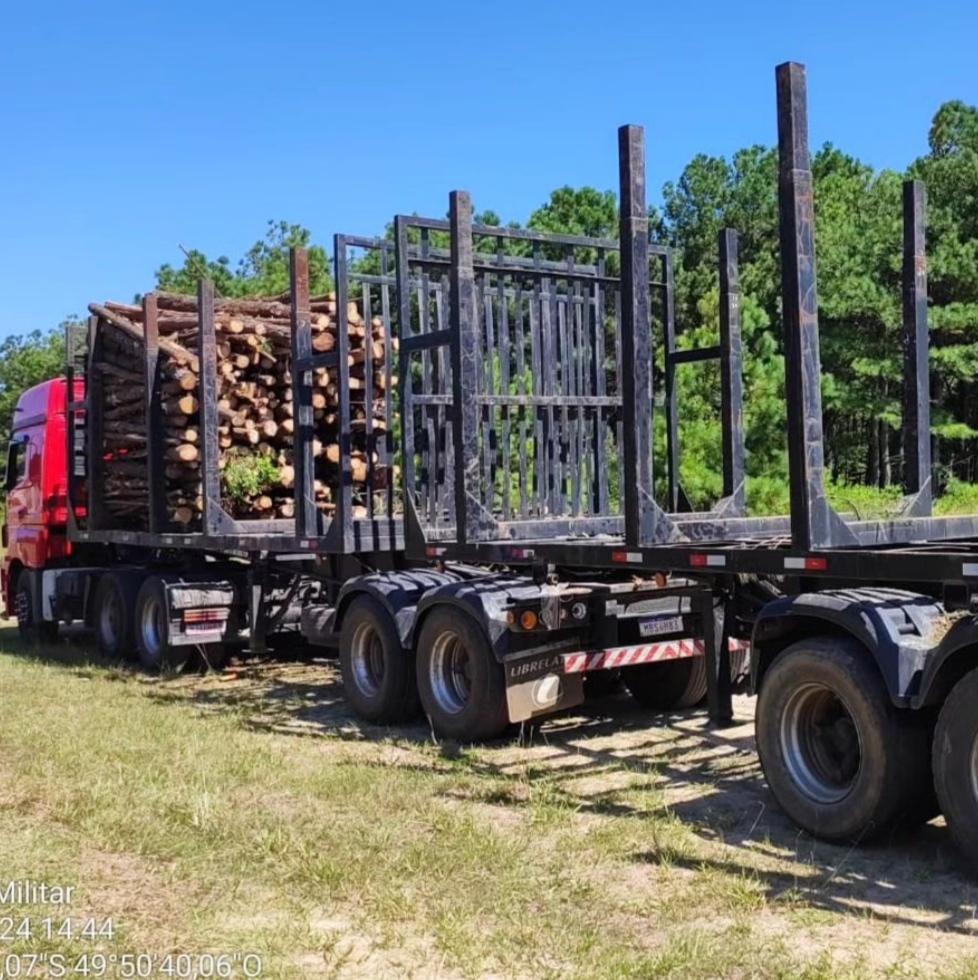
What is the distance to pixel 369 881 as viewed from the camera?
5.18 m

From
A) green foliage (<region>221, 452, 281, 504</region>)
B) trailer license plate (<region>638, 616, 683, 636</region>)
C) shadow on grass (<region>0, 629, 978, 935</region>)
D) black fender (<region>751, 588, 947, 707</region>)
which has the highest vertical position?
green foliage (<region>221, 452, 281, 504</region>)

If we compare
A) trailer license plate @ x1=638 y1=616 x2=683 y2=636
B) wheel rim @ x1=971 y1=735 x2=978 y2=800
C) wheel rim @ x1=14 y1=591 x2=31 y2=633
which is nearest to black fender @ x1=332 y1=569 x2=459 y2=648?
trailer license plate @ x1=638 y1=616 x2=683 y2=636

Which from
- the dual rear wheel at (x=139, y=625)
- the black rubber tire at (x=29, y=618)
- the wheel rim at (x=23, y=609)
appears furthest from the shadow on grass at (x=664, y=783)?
the wheel rim at (x=23, y=609)

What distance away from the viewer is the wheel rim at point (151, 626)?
12.4 m

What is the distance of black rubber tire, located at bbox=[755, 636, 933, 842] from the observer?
18.0 ft

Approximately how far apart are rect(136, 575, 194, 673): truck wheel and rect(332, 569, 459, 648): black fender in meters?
3.29

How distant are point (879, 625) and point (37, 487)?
1190 cm

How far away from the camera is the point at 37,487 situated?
14.9 metres

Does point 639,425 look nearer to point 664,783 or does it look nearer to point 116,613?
point 664,783

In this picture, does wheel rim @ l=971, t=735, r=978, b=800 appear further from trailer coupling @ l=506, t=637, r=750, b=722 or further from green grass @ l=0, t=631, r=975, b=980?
trailer coupling @ l=506, t=637, r=750, b=722

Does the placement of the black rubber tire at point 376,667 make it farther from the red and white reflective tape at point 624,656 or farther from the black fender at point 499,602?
the red and white reflective tape at point 624,656

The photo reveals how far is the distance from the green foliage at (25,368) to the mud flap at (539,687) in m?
52.8

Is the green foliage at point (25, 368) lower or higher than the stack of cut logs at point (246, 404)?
higher

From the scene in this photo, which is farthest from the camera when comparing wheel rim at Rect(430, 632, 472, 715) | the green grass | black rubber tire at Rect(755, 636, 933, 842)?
wheel rim at Rect(430, 632, 472, 715)
